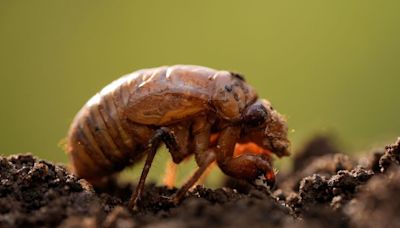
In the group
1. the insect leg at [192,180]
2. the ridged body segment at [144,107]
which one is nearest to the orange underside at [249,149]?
the ridged body segment at [144,107]

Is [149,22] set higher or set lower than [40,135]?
higher

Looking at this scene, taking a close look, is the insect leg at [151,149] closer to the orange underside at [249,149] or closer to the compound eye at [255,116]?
the compound eye at [255,116]

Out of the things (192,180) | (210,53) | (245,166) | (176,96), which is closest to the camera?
(192,180)

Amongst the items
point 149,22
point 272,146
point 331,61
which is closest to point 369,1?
point 331,61

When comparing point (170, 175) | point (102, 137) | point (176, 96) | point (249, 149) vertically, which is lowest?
point (102, 137)

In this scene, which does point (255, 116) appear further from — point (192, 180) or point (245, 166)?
point (192, 180)

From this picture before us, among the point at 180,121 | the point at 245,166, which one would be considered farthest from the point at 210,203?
the point at 180,121

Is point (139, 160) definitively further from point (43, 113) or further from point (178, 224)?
point (43, 113)
